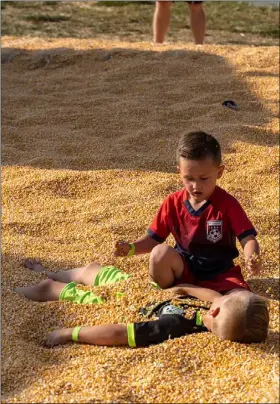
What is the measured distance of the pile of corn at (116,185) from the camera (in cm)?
312

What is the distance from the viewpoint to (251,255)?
12.4 feet

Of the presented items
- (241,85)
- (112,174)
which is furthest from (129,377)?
(241,85)

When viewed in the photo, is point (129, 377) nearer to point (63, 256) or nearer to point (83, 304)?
point (83, 304)

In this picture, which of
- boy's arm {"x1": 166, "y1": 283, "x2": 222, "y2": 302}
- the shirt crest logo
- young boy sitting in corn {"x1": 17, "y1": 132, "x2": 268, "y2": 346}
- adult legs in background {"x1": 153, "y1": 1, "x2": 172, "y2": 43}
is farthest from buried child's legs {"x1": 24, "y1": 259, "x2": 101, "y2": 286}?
adult legs in background {"x1": 153, "y1": 1, "x2": 172, "y2": 43}

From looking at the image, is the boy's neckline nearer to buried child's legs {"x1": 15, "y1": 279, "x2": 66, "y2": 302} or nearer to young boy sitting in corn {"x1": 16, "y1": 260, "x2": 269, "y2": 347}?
young boy sitting in corn {"x1": 16, "y1": 260, "x2": 269, "y2": 347}

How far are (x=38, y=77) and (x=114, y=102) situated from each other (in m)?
1.13

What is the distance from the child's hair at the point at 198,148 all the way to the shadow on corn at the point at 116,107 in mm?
2059

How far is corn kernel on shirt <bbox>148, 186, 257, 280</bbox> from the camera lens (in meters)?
3.98

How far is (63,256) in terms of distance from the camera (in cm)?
462

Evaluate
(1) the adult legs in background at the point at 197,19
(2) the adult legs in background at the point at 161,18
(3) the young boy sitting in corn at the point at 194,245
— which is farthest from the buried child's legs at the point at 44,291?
(1) the adult legs in background at the point at 197,19

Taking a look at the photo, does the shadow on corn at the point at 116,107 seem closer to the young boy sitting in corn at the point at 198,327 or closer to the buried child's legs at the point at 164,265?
the buried child's legs at the point at 164,265

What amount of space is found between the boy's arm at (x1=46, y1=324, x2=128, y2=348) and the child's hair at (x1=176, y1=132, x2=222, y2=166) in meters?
0.84

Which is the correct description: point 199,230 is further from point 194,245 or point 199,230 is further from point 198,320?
point 198,320

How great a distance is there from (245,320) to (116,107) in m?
4.25
